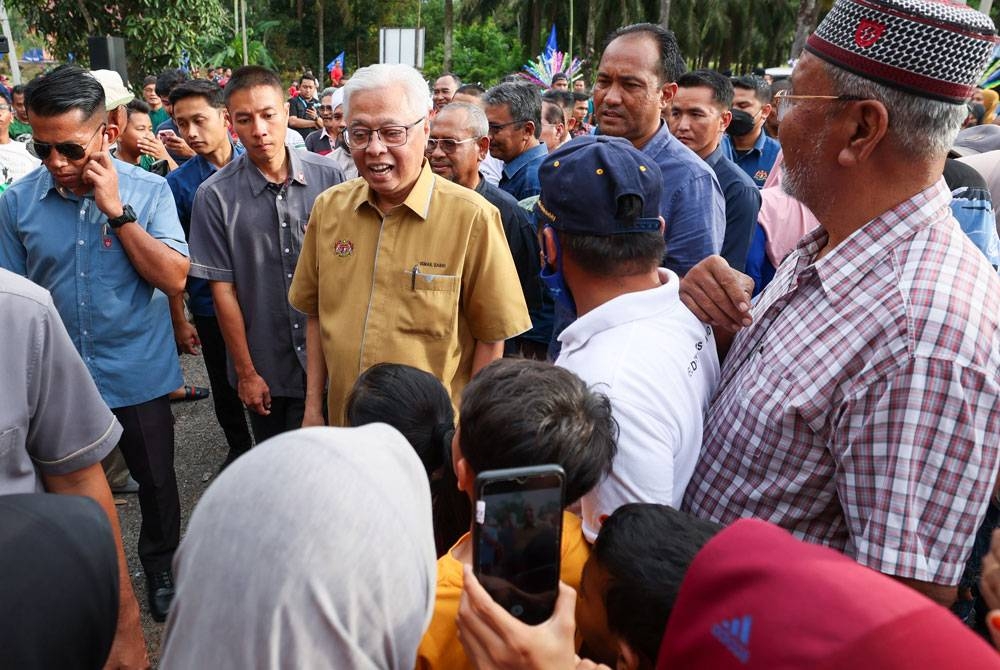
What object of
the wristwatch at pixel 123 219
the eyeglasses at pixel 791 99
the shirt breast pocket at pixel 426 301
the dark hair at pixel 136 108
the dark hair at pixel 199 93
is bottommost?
the shirt breast pocket at pixel 426 301

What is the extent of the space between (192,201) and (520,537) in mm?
3653

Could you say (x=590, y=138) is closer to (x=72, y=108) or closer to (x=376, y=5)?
(x=72, y=108)

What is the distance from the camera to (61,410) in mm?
1659

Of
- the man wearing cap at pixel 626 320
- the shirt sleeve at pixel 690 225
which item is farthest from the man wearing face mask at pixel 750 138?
the man wearing cap at pixel 626 320

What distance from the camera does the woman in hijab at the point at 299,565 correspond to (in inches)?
32.7

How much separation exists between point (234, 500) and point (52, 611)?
359 mm

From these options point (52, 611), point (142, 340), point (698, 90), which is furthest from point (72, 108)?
point (698, 90)

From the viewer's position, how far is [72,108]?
2639mm

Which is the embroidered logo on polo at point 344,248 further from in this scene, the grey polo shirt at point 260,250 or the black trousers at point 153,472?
the black trousers at point 153,472

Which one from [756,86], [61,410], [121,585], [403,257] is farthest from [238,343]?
[756,86]

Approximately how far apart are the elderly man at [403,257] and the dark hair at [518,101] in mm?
2025

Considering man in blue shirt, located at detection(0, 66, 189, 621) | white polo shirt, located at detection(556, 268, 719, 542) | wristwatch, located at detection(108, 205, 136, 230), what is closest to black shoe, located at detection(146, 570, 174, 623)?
man in blue shirt, located at detection(0, 66, 189, 621)

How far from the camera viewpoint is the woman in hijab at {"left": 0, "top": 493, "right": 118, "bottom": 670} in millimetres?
937

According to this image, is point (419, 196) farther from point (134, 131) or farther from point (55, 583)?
point (134, 131)
